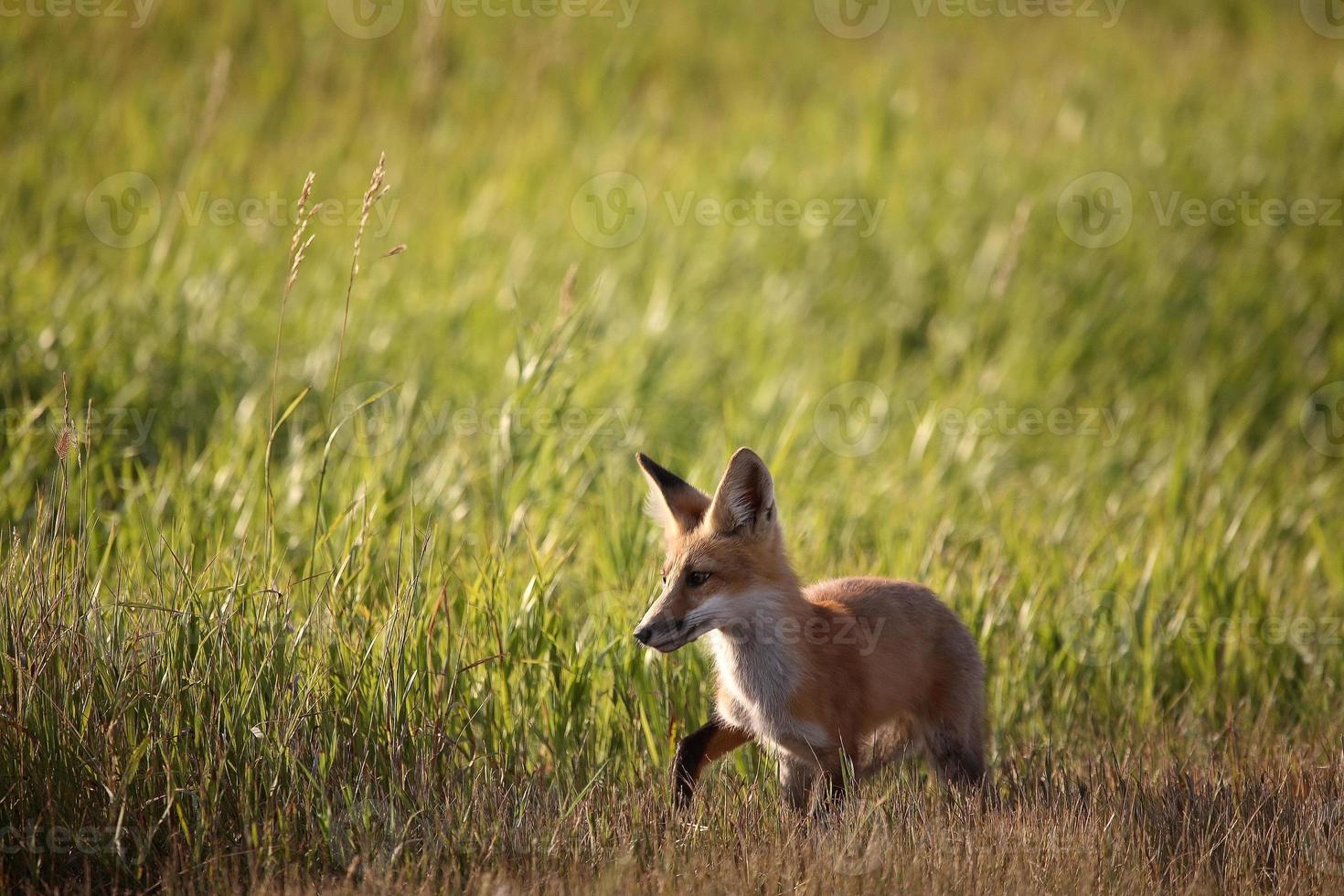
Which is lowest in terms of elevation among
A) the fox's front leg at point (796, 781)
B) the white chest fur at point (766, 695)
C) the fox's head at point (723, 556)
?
the fox's front leg at point (796, 781)

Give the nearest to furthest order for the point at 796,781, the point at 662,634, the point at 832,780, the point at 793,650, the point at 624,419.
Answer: the point at 662,634 < the point at 832,780 < the point at 793,650 < the point at 796,781 < the point at 624,419

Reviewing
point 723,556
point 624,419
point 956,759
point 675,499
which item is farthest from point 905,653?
point 624,419

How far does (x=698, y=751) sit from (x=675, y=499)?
37.9 inches

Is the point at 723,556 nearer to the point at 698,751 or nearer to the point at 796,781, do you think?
the point at 698,751

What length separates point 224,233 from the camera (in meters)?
10.1

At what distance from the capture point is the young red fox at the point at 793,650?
4.26m

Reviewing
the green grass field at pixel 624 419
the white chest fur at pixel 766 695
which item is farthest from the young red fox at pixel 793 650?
the green grass field at pixel 624 419

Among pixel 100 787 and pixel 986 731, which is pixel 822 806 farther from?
pixel 100 787

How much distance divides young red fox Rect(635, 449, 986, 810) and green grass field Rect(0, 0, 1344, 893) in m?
0.22

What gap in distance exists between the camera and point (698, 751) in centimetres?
441

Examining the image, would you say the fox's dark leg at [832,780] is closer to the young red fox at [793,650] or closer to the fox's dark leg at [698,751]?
the young red fox at [793,650]

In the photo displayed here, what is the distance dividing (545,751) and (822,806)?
127 centimetres

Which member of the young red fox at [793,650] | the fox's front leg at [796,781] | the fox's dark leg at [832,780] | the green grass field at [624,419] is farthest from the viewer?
the fox's front leg at [796,781]

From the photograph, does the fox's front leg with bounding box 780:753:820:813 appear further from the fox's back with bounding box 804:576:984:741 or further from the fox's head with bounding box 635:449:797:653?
the fox's head with bounding box 635:449:797:653
